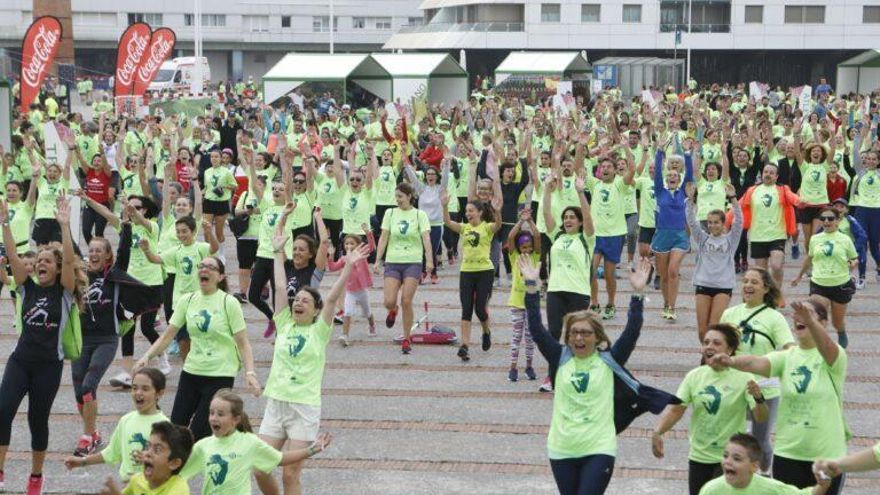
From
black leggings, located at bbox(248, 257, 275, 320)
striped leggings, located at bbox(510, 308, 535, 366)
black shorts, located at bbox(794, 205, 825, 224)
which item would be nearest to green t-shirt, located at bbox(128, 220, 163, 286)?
black leggings, located at bbox(248, 257, 275, 320)

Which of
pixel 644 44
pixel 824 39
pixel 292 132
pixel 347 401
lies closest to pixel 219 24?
→ pixel 644 44

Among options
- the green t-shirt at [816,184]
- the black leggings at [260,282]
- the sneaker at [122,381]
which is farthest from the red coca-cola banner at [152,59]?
the sneaker at [122,381]

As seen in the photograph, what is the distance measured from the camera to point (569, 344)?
24.9 ft

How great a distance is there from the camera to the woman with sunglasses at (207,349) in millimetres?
9117

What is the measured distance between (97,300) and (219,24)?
3283 inches

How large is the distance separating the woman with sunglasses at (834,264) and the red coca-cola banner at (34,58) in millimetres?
18674

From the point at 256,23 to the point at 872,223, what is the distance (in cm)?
7798

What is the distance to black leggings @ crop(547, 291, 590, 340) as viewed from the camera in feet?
38.2

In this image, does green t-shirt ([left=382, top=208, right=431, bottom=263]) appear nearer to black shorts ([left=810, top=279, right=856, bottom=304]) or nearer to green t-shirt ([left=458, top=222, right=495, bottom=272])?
green t-shirt ([left=458, top=222, right=495, bottom=272])

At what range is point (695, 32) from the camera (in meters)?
73.1

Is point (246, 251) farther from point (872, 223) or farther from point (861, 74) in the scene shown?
point (861, 74)

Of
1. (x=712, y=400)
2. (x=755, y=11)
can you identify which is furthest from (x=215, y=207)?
(x=755, y=11)

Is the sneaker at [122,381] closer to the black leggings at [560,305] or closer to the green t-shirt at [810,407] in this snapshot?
the black leggings at [560,305]

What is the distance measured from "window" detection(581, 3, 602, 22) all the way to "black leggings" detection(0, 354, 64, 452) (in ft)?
221
